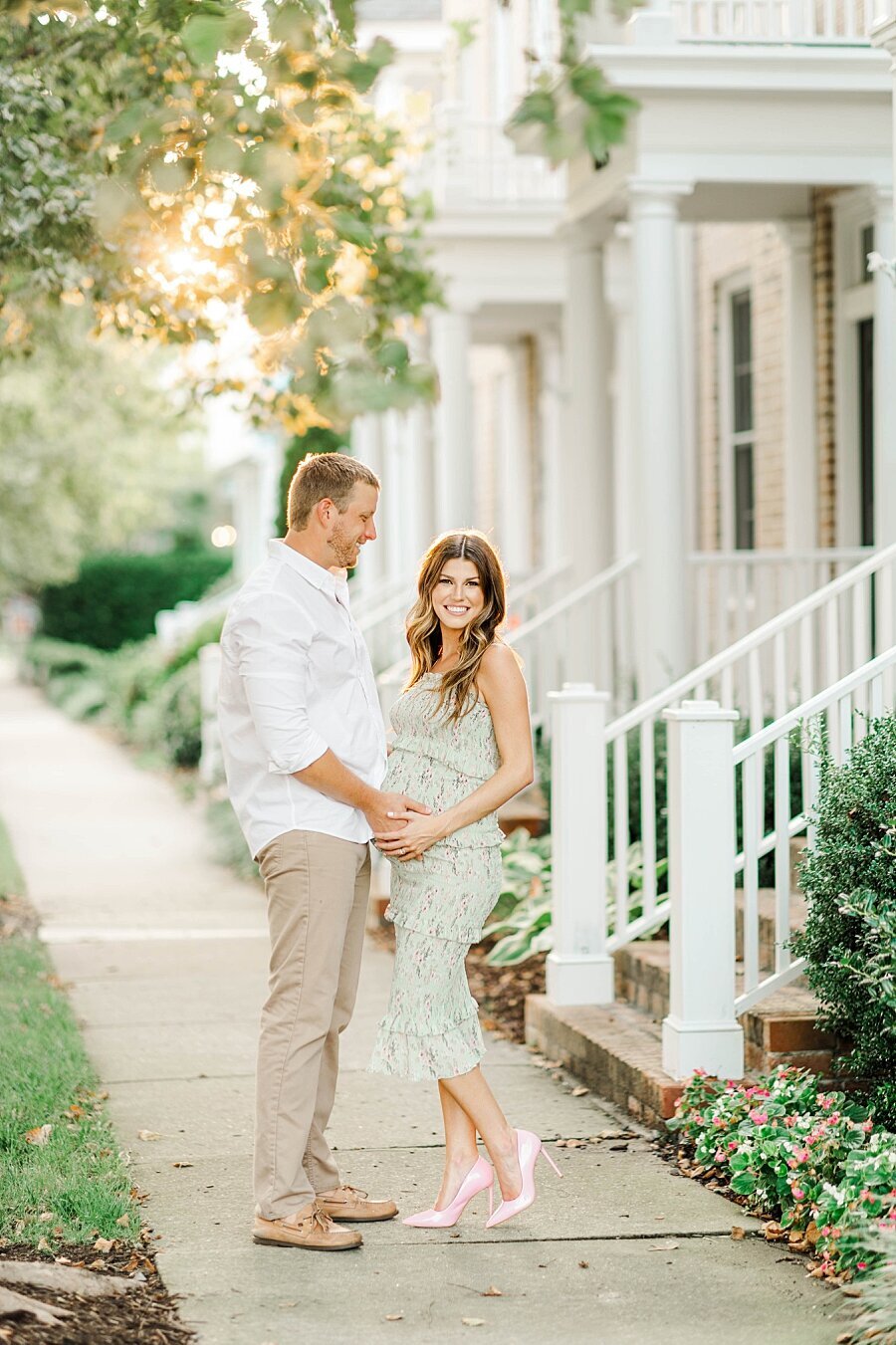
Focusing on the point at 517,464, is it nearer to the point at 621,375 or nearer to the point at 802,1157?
the point at 621,375

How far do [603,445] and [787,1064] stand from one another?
5356mm

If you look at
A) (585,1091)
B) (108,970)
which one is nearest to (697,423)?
(108,970)

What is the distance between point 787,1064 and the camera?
573 centimetres

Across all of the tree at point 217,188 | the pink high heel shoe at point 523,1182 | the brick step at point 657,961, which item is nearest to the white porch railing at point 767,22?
the tree at point 217,188

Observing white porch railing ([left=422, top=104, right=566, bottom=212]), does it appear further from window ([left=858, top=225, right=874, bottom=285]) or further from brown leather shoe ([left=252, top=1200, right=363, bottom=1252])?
brown leather shoe ([left=252, top=1200, right=363, bottom=1252])

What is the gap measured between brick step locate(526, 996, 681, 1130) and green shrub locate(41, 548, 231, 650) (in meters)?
31.8

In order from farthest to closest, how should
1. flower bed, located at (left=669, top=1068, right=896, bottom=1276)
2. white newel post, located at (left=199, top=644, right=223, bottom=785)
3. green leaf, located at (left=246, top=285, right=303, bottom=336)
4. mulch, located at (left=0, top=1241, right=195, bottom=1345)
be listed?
1. white newel post, located at (left=199, top=644, right=223, bottom=785)
2. green leaf, located at (left=246, top=285, right=303, bottom=336)
3. flower bed, located at (left=669, top=1068, right=896, bottom=1276)
4. mulch, located at (left=0, top=1241, right=195, bottom=1345)

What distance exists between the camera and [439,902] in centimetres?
475

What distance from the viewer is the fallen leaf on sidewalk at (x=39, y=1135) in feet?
18.0

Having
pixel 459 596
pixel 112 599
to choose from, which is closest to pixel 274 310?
pixel 459 596

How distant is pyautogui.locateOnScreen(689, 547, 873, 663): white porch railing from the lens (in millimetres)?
9477

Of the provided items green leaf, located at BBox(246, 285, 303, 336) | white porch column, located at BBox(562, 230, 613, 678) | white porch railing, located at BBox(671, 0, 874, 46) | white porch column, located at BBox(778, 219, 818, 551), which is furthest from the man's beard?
white porch column, located at BBox(778, 219, 818, 551)

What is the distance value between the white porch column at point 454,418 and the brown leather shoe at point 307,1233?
8550mm

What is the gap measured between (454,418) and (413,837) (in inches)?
336
